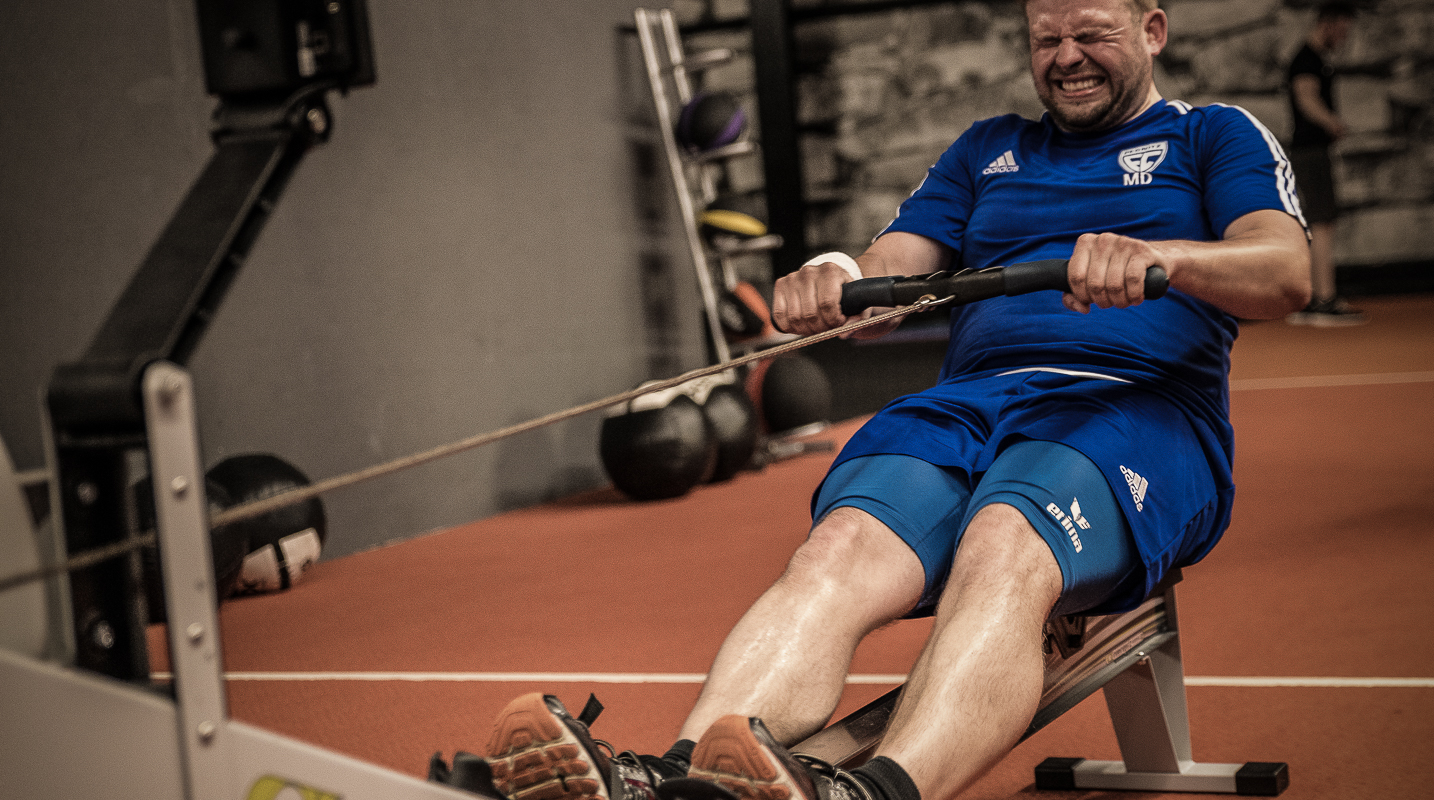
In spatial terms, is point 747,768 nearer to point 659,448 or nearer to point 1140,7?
point 1140,7

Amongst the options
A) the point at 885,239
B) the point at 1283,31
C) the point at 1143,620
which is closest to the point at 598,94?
the point at 885,239

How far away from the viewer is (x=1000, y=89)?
9.24 metres

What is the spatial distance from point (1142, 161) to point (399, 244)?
279cm

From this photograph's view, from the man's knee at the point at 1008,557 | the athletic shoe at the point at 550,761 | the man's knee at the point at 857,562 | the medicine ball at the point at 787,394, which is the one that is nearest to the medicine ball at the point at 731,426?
the medicine ball at the point at 787,394

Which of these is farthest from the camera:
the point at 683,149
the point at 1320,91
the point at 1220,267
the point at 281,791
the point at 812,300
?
the point at 1320,91

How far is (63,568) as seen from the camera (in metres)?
0.80

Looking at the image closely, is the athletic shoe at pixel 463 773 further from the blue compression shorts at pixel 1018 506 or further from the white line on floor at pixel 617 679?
the white line on floor at pixel 617 679

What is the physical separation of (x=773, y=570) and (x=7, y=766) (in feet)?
7.68

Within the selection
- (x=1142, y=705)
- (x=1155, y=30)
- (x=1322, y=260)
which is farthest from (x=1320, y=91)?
(x=1142, y=705)

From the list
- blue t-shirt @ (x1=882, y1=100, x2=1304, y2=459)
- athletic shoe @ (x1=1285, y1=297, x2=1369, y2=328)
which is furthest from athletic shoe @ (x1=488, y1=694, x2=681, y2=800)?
athletic shoe @ (x1=1285, y1=297, x2=1369, y2=328)

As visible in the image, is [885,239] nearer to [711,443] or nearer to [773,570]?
[773,570]

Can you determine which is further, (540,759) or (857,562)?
(857,562)

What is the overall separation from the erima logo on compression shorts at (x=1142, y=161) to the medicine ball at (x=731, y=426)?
2691 mm

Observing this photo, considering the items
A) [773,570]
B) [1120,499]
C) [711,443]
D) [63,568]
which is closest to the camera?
[63,568]
